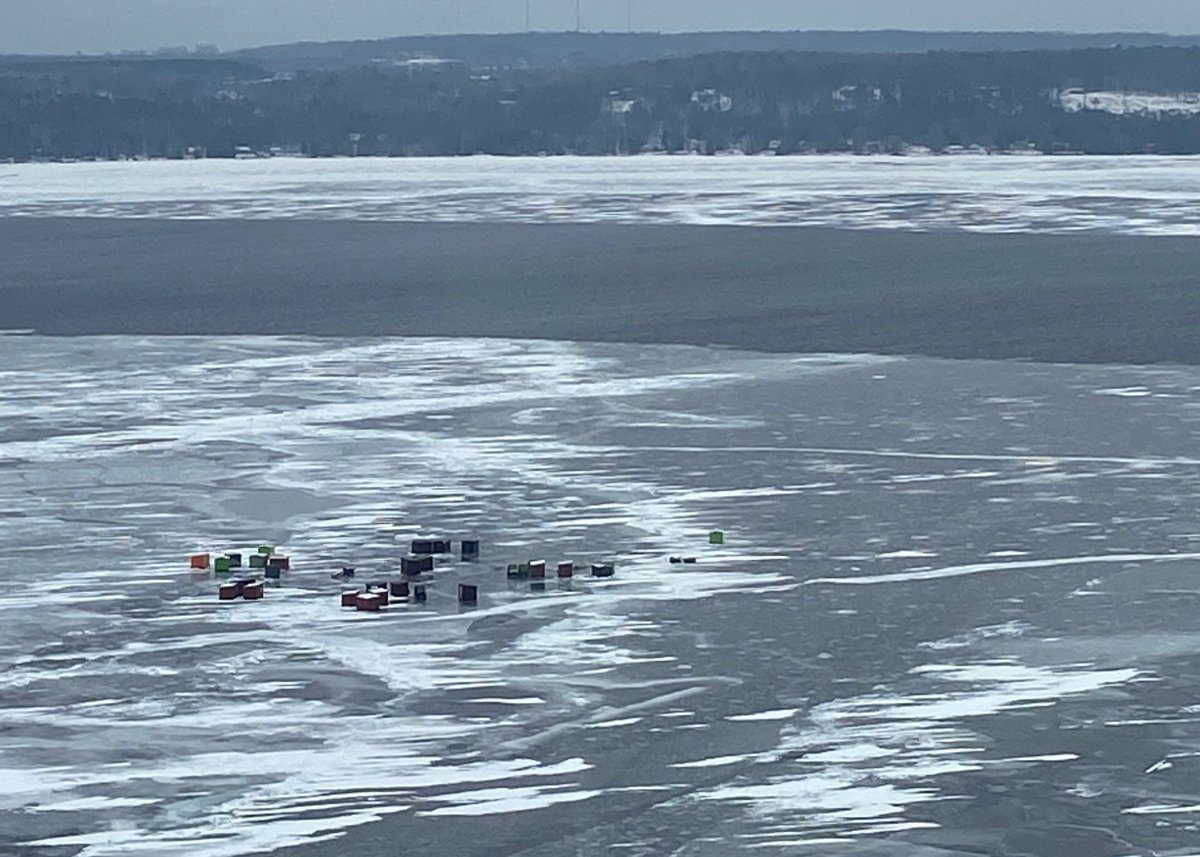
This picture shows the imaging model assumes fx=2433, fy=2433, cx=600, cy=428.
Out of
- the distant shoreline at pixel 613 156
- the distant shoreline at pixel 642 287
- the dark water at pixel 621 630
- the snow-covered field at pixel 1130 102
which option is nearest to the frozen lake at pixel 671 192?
the distant shoreline at pixel 642 287

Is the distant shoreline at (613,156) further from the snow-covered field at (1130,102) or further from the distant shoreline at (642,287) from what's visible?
the distant shoreline at (642,287)

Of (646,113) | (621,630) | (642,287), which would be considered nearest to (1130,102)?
(646,113)

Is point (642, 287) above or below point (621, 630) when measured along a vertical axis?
below

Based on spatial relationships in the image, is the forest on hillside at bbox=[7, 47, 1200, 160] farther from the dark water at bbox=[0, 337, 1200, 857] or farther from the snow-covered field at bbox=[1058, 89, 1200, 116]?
the dark water at bbox=[0, 337, 1200, 857]

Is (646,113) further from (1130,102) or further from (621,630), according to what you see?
(621,630)

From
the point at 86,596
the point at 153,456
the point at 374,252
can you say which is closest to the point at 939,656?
the point at 86,596

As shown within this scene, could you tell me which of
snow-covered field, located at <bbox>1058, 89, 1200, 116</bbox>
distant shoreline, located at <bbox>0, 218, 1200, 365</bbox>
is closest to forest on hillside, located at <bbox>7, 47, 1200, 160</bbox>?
snow-covered field, located at <bbox>1058, 89, 1200, 116</bbox>
